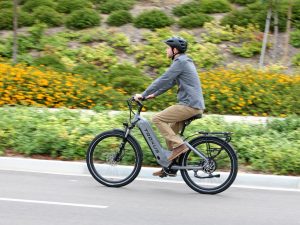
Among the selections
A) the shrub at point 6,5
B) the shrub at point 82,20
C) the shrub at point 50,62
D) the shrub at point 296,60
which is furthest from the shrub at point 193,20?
the shrub at point 6,5

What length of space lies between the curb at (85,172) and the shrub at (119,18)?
934 centimetres

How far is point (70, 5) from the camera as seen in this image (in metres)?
18.5

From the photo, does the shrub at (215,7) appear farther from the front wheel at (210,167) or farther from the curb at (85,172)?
the front wheel at (210,167)

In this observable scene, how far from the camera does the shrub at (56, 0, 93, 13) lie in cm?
1853

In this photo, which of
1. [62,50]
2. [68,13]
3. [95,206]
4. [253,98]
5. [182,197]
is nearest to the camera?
[95,206]

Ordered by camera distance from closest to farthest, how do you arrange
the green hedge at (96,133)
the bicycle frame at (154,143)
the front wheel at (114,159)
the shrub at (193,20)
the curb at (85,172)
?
1. the bicycle frame at (154,143)
2. the front wheel at (114,159)
3. the curb at (85,172)
4. the green hedge at (96,133)
5. the shrub at (193,20)

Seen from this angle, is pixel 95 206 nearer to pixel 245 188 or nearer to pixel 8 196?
pixel 8 196

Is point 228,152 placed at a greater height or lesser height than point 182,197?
greater

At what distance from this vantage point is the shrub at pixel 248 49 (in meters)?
16.0

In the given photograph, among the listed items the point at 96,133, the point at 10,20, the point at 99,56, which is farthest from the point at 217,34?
the point at 96,133

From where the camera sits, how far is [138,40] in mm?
16812

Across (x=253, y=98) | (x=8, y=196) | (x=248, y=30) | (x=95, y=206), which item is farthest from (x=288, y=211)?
(x=248, y=30)

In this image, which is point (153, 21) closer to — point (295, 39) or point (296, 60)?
point (295, 39)

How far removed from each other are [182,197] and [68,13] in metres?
12.3
